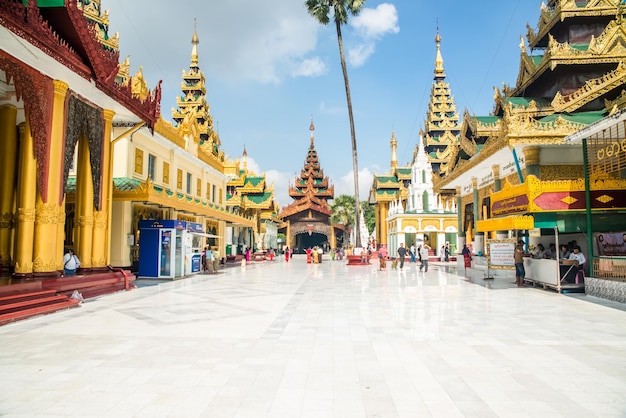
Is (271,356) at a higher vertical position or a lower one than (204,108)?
lower

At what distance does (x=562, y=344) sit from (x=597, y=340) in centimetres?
68

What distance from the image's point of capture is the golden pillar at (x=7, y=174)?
38.9 ft

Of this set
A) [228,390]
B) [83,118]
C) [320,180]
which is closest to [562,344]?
[228,390]

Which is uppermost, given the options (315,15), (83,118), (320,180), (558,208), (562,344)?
(315,15)

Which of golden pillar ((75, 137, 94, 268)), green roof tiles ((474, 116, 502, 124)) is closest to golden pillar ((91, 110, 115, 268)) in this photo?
golden pillar ((75, 137, 94, 268))

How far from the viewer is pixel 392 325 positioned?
7.27 metres

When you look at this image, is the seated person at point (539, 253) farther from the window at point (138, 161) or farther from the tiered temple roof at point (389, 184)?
the tiered temple roof at point (389, 184)

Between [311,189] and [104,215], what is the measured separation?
150 feet

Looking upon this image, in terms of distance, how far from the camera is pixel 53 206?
984cm

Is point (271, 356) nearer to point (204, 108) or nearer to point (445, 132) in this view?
point (204, 108)

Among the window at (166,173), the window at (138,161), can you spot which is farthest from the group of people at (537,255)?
the window at (166,173)

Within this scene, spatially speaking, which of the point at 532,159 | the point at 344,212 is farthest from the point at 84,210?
the point at 344,212

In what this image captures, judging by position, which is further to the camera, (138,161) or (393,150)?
(393,150)

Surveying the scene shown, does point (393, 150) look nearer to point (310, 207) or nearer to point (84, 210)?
point (310, 207)
